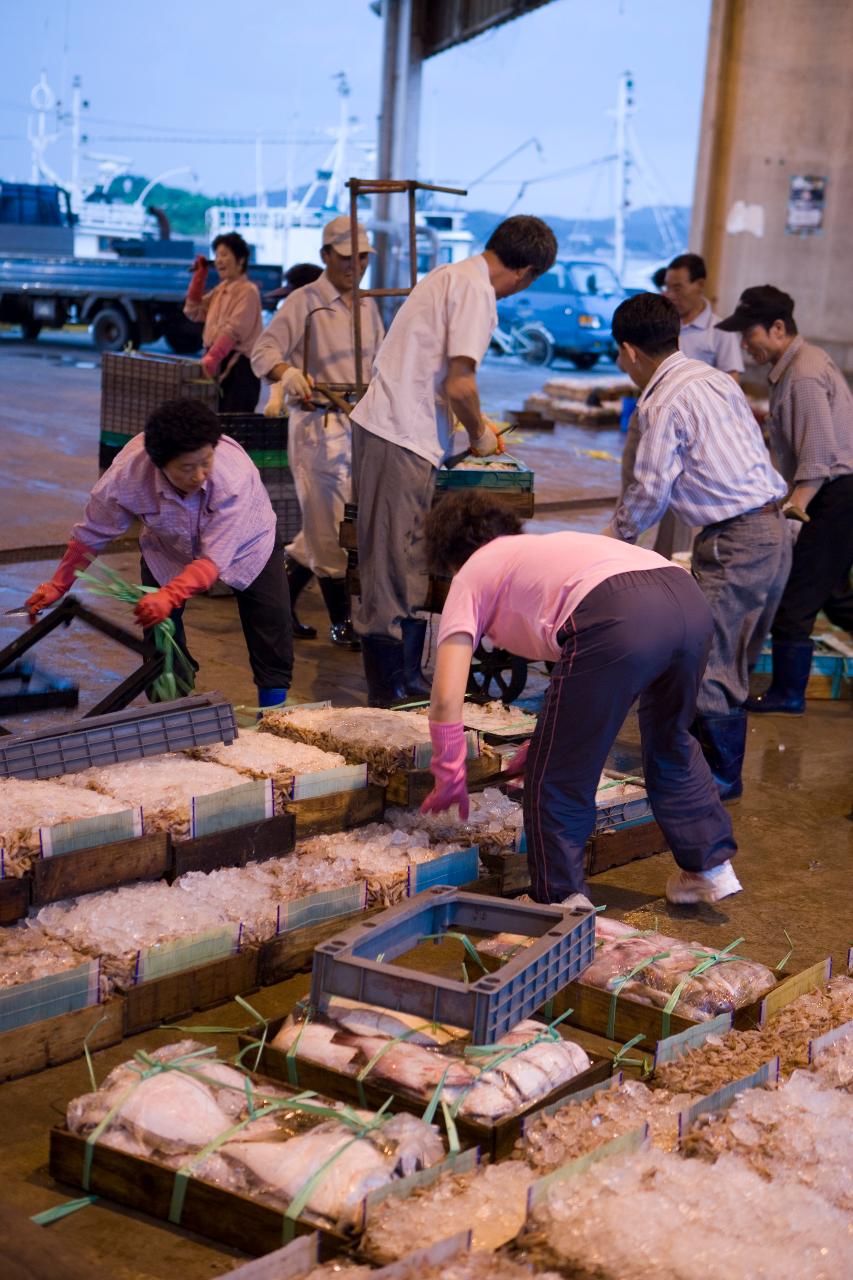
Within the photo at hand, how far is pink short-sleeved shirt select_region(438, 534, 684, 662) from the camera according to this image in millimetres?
4047

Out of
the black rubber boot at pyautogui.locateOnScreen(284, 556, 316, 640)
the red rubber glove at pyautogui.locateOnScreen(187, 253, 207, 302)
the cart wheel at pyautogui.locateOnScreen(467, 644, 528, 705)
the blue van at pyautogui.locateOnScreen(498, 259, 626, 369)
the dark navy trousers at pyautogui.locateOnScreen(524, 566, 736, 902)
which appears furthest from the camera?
the blue van at pyautogui.locateOnScreen(498, 259, 626, 369)

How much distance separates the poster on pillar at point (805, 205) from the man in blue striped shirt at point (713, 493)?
8.61 m

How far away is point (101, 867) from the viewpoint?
4.00m

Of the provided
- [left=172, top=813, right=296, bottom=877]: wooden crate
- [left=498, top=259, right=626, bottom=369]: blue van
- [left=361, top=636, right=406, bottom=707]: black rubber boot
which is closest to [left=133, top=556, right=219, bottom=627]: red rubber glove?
[left=172, top=813, right=296, bottom=877]: wooden crate

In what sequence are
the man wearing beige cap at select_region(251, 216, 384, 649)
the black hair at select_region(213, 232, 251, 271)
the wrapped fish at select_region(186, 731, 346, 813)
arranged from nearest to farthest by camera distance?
1. the wrapped fish at select_region(186, 731, 346, 813)
2. the man wearing beige cap at select_region(251, 216, 384, 649)
3. the black hair at select_region(213, 232, 251, 271)

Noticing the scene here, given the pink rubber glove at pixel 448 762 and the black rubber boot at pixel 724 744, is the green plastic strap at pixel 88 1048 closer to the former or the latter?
the pink rubber glove at pixel 448 762

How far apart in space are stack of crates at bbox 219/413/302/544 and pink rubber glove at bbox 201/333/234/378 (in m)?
1.61

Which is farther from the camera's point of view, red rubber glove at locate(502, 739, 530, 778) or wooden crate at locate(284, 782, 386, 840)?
red rubber glove at locate(502, 739, 530, 778)

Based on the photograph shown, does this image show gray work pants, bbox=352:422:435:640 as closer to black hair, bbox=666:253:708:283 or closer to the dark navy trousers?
the dark navy trousers

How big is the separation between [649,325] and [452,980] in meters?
2.84

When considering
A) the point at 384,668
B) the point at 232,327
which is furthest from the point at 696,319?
the point at 232,327

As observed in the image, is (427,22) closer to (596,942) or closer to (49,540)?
(49,540)

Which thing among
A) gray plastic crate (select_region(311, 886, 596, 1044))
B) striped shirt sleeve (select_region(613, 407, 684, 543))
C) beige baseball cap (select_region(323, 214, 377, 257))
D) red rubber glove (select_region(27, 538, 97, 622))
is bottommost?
gray plastic crate (select_region(311, 886, 596, 1044))

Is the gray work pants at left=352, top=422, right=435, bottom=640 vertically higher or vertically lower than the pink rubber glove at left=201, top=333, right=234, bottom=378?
lower
